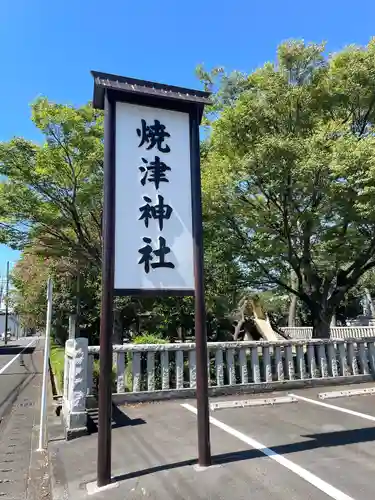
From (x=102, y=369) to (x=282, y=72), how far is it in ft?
33.2

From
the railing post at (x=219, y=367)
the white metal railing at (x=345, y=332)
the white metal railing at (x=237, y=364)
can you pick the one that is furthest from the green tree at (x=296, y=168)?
the white metal railing at (x=345, y=332)

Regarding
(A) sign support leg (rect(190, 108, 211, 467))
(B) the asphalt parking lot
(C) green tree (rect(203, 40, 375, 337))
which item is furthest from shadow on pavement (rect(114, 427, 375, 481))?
(C) green tree (rect(203, 40, 375, 337))

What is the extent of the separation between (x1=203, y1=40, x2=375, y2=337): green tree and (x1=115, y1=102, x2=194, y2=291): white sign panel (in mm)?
5467

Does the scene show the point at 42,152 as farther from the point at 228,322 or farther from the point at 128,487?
the point at 128,487

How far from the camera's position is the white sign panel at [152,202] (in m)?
4.31

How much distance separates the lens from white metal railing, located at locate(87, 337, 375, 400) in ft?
24.6

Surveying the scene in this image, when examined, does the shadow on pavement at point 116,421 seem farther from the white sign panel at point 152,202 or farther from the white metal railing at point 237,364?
the white sign panel at point 152,202

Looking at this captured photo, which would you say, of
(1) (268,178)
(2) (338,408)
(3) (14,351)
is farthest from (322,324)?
(3) (14,351)

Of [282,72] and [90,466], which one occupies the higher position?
[282,72]

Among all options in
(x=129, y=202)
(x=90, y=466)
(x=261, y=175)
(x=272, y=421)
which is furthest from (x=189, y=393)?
(x=261, y=175)

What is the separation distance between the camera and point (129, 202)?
440 centimetres

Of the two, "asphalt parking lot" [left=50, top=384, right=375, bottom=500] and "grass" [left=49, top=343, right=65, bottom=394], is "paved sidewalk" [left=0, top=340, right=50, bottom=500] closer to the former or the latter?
"asphalt parking lot" [left=50, top=384, right=375, bottom=500]

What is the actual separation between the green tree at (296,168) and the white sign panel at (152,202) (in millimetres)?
5467

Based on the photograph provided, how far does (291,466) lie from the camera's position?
3992 millimetres
